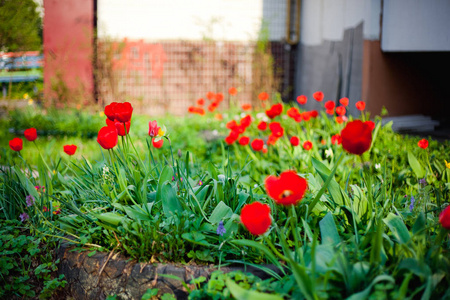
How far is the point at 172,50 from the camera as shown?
24.1ft

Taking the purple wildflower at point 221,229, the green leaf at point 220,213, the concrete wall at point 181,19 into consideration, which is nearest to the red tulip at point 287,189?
the purple wildflower at point 221,229

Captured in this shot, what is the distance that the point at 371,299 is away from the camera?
4.15ft

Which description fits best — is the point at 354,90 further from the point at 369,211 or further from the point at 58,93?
the point at 58,93

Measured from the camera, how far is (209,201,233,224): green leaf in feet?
5.81

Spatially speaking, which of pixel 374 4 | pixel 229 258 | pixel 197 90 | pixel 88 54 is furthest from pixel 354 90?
pixel 88 54

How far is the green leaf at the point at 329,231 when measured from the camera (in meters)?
1.59

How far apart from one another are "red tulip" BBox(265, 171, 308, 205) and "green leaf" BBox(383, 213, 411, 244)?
45 centimetres

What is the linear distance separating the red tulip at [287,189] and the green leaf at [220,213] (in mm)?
526

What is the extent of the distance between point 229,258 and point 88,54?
6015 mm

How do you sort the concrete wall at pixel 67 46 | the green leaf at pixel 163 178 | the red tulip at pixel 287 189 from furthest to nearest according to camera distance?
the concrete wall at pixel 67 46 < the green leaf at pixel 163 178 < the red tulip at pixel 287 189

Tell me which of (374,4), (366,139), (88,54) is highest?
(374,4)

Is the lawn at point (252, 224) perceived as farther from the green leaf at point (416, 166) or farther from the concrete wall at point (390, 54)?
the concrete wall at point (390, 54)

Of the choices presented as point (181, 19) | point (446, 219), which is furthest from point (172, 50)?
point (446, 219)

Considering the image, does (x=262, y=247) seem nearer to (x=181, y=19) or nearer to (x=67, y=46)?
(x=67, y=46)
